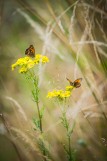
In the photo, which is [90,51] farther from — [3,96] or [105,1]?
[3,96]

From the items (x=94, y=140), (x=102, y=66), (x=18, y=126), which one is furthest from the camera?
(x=18, y=126)

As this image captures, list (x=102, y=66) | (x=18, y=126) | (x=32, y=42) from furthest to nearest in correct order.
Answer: (x=32, y=42) < (x=18, y=126) < (x=102, y=66)

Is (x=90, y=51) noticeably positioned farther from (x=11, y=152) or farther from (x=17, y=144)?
(x=11, y=152)

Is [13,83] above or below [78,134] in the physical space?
above

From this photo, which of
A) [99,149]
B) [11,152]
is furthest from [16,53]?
[99,149]

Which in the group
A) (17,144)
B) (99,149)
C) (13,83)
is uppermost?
(13,83)

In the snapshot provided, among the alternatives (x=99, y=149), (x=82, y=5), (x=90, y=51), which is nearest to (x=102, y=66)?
(x=90, y=51)

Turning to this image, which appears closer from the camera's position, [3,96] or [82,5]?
[82,5]
